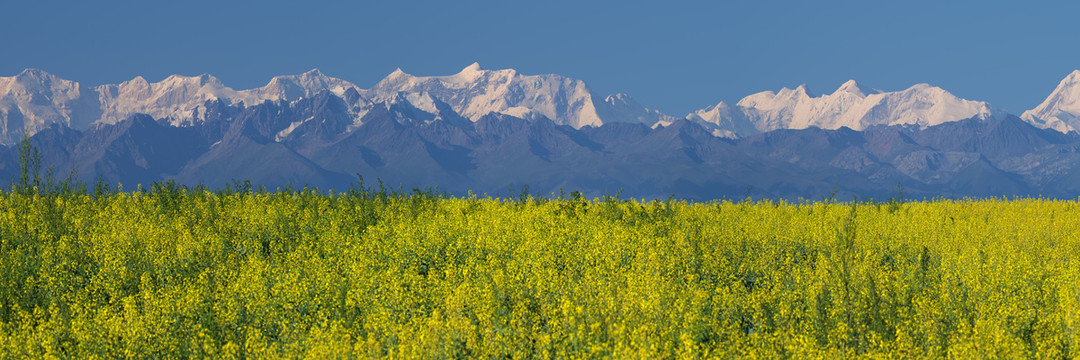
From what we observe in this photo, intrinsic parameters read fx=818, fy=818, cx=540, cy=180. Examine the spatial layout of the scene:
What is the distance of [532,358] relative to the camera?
33.7ft

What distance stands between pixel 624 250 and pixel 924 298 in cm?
570

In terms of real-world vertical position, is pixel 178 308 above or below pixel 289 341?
above

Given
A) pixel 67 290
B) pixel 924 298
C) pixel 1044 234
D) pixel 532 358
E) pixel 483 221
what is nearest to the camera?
pixel 532 358

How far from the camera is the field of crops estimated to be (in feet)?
34.2

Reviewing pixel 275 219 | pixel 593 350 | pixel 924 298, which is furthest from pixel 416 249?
pixel 924 298

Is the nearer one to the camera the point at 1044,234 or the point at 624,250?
the point at 624,250

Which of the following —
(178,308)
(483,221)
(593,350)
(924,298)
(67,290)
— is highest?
(483,221)

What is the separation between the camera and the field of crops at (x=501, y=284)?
10.4 meters

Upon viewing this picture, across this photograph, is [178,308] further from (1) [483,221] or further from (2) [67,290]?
(1) [483,221]

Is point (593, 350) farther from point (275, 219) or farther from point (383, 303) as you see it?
point (275, 219)

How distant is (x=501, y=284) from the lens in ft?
41.5

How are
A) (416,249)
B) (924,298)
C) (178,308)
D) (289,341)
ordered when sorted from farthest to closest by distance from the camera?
(416,249), (924,298), (178,308), (289,341)

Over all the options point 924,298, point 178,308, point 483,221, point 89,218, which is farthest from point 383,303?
point 89,218

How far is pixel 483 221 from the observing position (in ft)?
63.5
